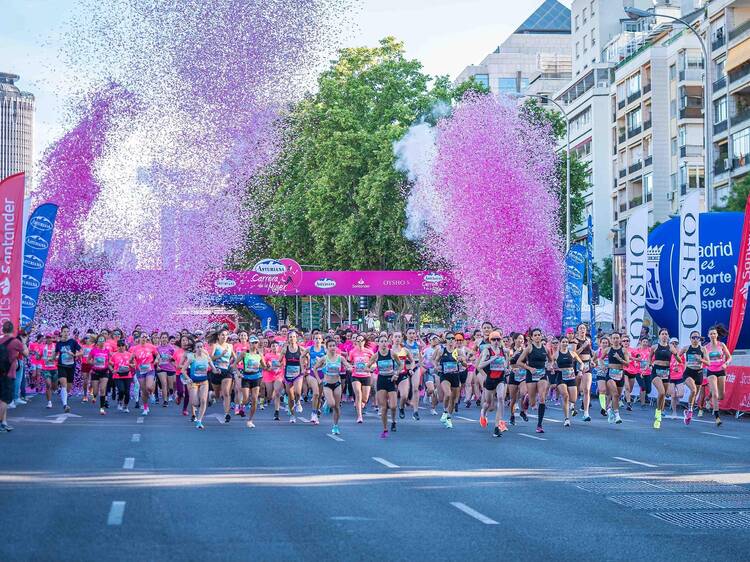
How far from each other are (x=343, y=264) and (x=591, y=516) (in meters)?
52.6

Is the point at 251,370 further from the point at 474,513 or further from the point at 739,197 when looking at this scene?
the point at 739,197

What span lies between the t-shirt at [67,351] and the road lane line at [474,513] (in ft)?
62.8

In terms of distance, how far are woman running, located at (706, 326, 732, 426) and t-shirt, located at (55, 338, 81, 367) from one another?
14239 mm

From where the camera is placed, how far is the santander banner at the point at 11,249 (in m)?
28.5

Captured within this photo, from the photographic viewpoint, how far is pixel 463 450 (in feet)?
62.9

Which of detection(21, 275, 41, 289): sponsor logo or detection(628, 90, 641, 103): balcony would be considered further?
detection(628, 90, 641, 103): balcony

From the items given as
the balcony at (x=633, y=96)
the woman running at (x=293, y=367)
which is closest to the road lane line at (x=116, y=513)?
the woman running at (x=293, y=367)

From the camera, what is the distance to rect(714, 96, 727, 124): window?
64512 millimetres

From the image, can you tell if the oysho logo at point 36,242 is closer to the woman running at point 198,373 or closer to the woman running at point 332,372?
the woman running at point 198,373

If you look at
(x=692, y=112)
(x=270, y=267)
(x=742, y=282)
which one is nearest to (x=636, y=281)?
(x=742, y=282)

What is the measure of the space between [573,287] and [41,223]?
15.9 meters

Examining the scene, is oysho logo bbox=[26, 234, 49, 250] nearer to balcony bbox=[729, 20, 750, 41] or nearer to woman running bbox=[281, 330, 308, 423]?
woman running bbox=[281, 330, 308, 423]

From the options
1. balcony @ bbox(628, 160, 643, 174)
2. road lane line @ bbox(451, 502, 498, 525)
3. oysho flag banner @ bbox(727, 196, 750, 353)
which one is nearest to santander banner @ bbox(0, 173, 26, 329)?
oysho flag banner @ bbox(727, 196, 750, 353)

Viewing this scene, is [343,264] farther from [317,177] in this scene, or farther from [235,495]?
[235,495]
